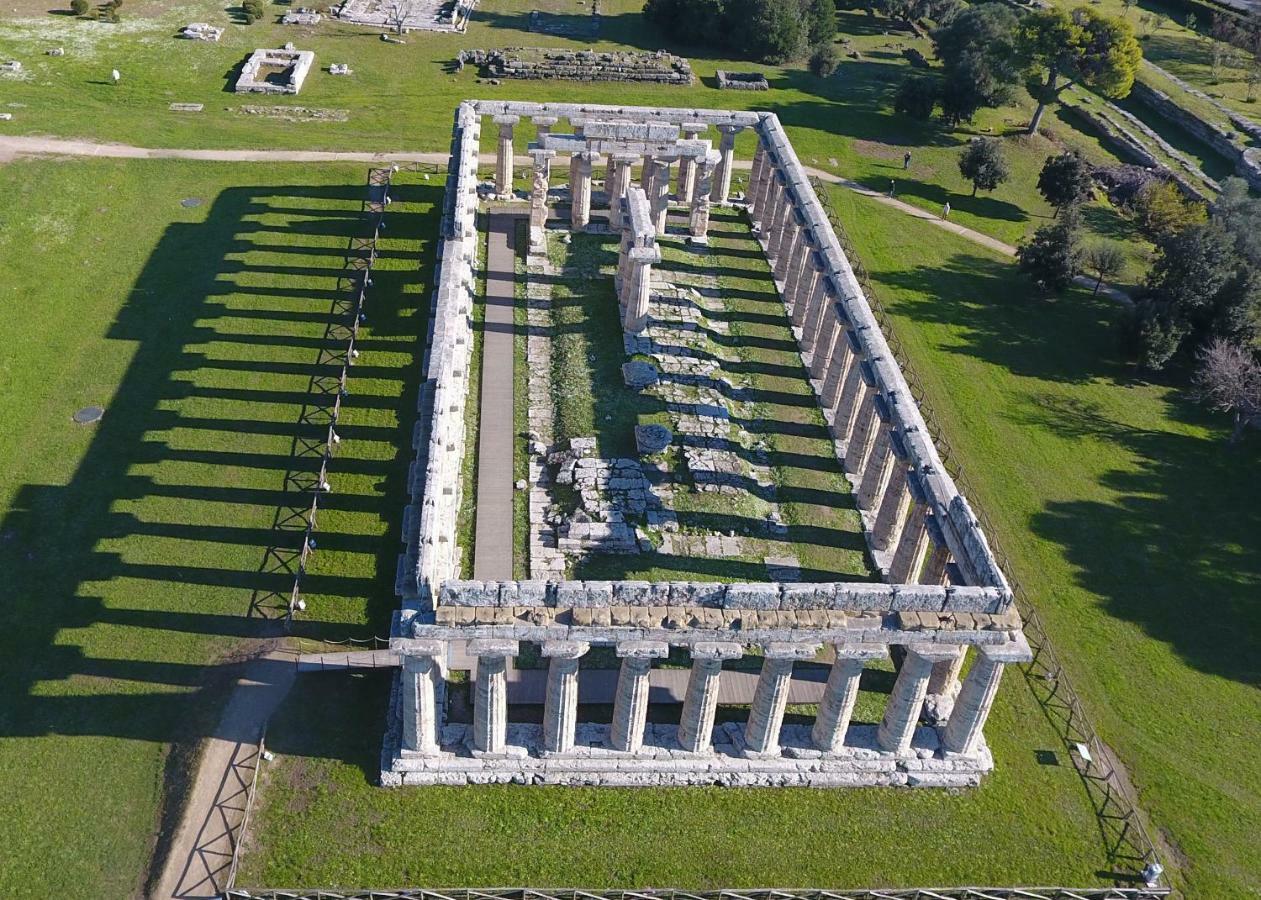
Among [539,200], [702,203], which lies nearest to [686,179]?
[702,203]

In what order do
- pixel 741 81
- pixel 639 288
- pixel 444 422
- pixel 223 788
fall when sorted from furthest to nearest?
pixel 741 81
pixel 639 288
pixel 444 422
pixel 223 788

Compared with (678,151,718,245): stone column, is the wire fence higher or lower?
lower

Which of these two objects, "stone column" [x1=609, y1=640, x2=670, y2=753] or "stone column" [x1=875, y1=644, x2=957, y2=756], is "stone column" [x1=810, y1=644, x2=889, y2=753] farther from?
"stone column" [x1=609, y1=640, x2=670, y2=753]

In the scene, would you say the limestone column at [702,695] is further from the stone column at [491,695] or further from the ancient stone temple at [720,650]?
the stone column at [491,695]

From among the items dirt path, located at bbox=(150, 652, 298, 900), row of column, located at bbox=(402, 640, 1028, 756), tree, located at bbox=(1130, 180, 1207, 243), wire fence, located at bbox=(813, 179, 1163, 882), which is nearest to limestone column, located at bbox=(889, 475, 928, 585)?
wire fence, located at bbox=(813, 179, 1163, 882)

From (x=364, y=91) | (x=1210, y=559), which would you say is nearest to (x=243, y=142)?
(x=364, y=91)

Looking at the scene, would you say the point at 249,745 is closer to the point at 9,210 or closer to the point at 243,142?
the point at 9,210

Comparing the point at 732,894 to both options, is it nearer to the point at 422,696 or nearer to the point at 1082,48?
the point at 422,696
